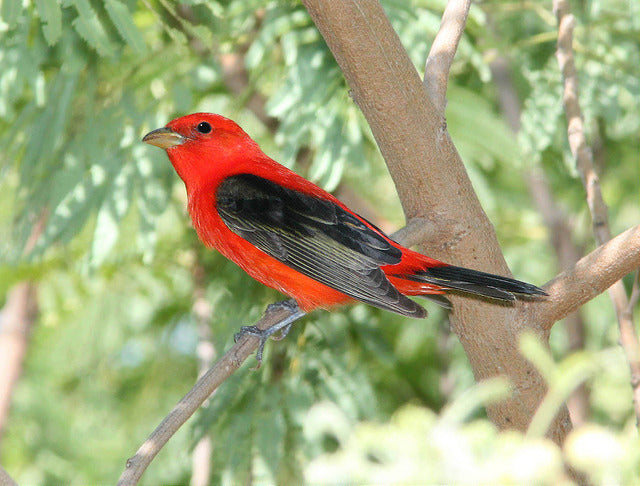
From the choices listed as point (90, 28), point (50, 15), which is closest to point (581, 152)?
point (90, 28)

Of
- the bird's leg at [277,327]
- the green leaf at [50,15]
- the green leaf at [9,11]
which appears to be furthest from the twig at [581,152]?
the green leaf at [9,11]

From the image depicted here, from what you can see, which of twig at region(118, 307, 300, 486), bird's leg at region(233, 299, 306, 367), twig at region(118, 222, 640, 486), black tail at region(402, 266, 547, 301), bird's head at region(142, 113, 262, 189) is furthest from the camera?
bird's head at region(142, 113, 262, 189)

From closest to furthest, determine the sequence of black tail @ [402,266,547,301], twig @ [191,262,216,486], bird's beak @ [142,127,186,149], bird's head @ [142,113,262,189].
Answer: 1. black tail @ [402,266,547,301]
2. bird's beak @ [142,127,186,149]
3. bird's head @ [142,113,262,189]
4. twig @ [191,262,216,486]

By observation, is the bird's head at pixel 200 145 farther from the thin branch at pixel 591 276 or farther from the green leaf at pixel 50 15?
the thin branch at pixel 591 276

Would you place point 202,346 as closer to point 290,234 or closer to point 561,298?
point 290,234

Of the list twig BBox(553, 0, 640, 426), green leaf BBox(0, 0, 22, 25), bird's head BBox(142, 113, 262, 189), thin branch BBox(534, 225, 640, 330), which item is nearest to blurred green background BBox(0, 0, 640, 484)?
green leaf BBox(0, 0, 22, 25)

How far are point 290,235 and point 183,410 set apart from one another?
1324mm

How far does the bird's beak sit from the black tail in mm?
1550

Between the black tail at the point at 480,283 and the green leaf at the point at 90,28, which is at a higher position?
the green leaf at the point at 90,28

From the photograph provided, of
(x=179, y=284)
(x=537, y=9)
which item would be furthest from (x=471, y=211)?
(x=179, y=284)

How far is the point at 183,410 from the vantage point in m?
2.55

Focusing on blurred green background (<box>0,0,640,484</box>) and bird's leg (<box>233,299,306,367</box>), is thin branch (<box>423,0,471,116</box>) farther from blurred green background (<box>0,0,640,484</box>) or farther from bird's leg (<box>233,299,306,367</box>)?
bird's leg (<box>233,299,306,367</box>)

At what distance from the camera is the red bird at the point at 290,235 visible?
3453 millimetres

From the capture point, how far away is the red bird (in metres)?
3.45
